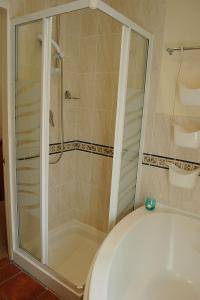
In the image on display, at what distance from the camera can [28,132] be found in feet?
6.03

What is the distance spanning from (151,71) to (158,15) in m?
0.42

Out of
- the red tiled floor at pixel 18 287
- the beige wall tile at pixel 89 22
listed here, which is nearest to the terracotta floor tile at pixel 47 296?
the red tiled floor at pixel 18 287

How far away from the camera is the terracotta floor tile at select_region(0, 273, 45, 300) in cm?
176

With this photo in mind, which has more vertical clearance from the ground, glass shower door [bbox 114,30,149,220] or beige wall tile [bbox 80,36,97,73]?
beige wall tile [bbox 80,36,97,73]

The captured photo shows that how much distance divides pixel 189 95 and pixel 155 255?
1281 mm

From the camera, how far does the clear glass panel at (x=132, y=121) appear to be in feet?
5.69

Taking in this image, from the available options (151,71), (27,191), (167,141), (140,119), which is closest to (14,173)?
(27,191)

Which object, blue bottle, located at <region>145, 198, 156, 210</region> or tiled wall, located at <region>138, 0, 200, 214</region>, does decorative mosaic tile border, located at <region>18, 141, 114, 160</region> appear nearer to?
tiled wall, located at <region>138, 0, 200, 214</region>

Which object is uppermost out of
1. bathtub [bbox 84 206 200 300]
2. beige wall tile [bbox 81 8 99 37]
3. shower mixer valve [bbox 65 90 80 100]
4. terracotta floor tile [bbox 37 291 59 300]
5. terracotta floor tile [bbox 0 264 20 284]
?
beige wall tile [bbox 81 8 99 37]

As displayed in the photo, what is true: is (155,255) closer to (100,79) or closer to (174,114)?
(174,114)

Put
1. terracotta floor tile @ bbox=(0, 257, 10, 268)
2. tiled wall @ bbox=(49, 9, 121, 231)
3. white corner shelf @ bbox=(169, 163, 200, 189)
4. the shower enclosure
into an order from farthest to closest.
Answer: tiled wall @ bbox=(49, 9, 121, 231), terracotta floor tile @ bbox=(0, 257, 10, 268), white corner shelf @ bbox=(169, 163, 200, 189), the shower enclosure

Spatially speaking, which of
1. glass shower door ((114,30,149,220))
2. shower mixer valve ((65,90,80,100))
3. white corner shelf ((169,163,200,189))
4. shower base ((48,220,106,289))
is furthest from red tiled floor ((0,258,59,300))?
shower mixer valve ((65,90,80,100))

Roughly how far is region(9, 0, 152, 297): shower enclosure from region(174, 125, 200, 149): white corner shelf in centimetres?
35

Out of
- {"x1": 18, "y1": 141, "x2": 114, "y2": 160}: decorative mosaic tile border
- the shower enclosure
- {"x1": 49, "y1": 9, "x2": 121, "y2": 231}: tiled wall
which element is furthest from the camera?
{"x1": 18, "y1": 141, "x2": 114, "y2": 160}: decorative mosaic tile border
